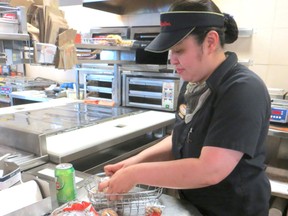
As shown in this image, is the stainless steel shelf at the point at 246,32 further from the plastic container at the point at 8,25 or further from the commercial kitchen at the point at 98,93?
the plastic container at the point at 8,25

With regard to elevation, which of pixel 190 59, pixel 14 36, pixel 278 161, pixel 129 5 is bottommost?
pixel 278 161

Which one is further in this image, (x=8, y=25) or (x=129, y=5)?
(x=129, y=5)

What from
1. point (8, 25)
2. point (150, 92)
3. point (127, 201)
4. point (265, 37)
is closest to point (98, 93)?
point (150, 92)

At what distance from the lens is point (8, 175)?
897 millimetres

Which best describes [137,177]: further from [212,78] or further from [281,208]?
[281,208]

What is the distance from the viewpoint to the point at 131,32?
251 centimetres

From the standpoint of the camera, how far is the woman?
735 millimetres

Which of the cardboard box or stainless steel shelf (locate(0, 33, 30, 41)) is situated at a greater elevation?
stainless steel shelf (locate(0, 33, 30, 41))

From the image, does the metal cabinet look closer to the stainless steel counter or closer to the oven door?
the oven door

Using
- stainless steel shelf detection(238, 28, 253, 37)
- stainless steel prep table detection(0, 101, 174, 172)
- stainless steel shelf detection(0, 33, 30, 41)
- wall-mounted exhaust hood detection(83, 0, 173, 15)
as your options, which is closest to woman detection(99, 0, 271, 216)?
stainless steel prep table detection(0, 101, 174, 172)

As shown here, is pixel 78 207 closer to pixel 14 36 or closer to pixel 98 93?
pixel 14 36

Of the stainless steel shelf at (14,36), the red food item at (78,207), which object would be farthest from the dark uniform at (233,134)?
the stainless steel shelf at (14,36)

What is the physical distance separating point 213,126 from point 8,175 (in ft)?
2.37

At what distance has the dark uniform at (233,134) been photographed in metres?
0.73
